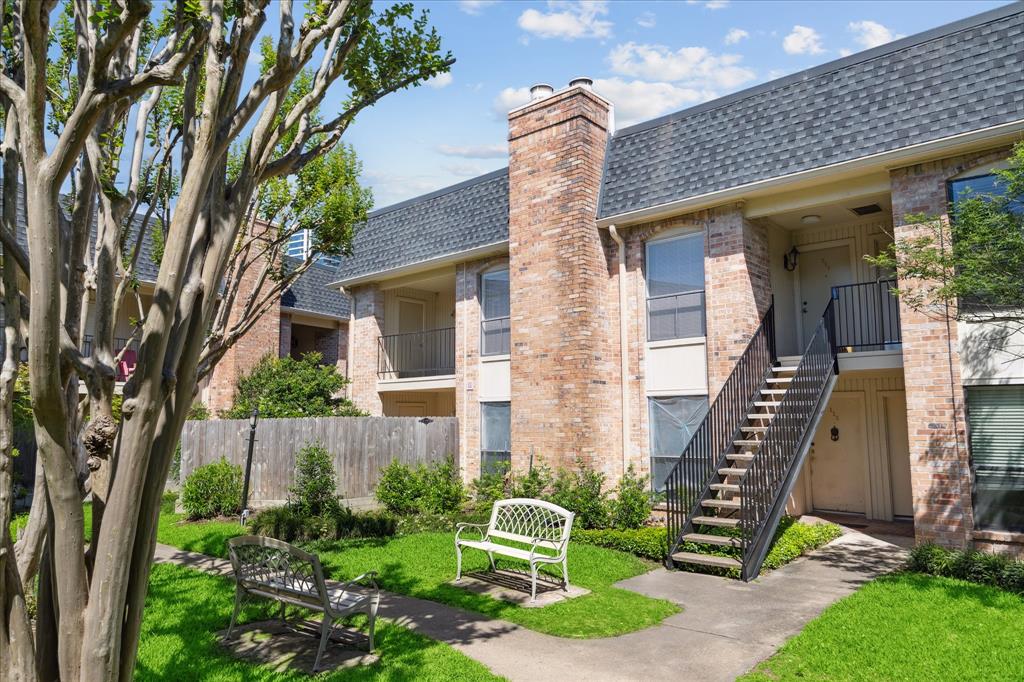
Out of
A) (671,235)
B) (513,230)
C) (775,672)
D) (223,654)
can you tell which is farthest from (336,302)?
(775,672)

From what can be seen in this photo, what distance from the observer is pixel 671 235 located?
12.6 m

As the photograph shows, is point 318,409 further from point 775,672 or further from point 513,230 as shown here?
point 775,672

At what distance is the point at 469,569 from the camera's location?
28.7 ft

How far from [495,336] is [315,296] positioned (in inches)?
410

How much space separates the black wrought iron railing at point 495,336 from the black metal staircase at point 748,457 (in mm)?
5231

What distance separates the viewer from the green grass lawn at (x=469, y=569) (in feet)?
22.4

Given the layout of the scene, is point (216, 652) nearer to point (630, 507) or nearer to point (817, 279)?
point (630, 507)

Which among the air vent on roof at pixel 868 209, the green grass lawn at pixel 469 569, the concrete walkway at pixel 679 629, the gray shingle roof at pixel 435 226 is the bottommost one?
the concrete walkway at pixel 679 629

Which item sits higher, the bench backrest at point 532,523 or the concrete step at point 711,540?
the bench backrest at point 532,523

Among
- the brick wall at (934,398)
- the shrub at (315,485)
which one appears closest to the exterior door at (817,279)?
the brick wall at (934,398)

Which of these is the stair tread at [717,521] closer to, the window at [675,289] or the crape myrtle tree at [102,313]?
the window at [675,289]

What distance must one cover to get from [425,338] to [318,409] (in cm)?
365

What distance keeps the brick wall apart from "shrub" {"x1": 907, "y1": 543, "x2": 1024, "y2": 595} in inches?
20.1

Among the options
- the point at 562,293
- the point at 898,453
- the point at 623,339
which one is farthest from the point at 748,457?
the point at 562,293
